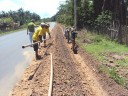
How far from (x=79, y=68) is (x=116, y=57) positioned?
3.39 m

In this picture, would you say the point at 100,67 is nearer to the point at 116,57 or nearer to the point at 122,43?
the point at 116,57

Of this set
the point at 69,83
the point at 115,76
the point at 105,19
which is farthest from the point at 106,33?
the point at 69,83

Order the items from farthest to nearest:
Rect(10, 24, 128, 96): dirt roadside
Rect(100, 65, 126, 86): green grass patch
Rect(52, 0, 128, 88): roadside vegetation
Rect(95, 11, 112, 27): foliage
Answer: Rect(95, 11, 112, 27): foliage < Rect(52, 0, 128, 88): roadside vegetation < Rect(100, 65, 126, 86): green grass patch < Rect(10, 24, 128, 96): dirt roadside

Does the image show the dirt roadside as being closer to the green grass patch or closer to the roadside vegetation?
the green grass patch

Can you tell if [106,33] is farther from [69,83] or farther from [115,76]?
[69,83]

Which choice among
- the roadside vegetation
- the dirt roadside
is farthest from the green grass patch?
the dirt roadside

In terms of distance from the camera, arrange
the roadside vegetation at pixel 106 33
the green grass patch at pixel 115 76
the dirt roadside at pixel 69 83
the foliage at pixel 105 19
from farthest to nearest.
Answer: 1. the foliage at pixel 105 19
2. the roadside vegetation at pixel 106 33
3. the green grass patch at pixel 115 76
4. the dirt roadside at pixel 69 83

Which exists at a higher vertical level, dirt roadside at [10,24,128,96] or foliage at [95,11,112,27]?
foliage at [95,11,112,27]

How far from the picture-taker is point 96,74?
12516 mm

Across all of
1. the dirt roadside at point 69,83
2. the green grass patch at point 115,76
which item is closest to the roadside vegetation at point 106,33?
the green grass patch at point 115,76

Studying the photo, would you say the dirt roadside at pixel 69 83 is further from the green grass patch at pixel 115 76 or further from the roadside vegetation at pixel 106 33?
the roadside vegetation at pixel 106 33

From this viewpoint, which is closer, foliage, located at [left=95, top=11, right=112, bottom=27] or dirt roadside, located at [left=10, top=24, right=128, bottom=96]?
dirt roadside, located at [left=10, top=24, right=128, bottom=96]

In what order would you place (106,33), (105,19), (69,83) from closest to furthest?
(69,83)
(106,33)
(105,19)

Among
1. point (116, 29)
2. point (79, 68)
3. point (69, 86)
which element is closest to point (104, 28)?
point (116, 29)
